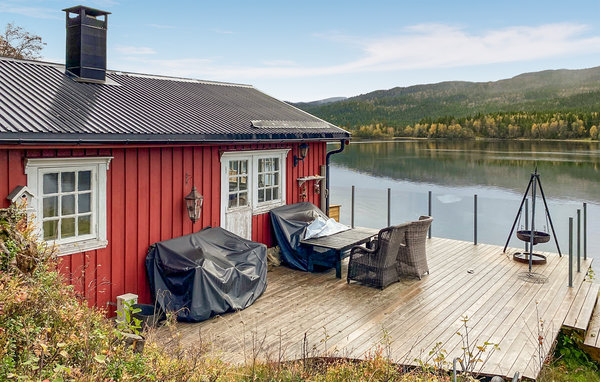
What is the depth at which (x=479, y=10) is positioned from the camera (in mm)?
27047

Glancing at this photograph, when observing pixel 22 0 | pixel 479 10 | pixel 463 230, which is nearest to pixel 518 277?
pixel 463 230

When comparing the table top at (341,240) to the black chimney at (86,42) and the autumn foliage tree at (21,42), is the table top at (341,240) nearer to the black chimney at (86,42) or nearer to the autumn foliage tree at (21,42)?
the black chimney at (86,42)

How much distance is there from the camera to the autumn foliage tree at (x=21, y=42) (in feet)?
66.3

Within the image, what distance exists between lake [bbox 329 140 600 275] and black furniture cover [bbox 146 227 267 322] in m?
4.38

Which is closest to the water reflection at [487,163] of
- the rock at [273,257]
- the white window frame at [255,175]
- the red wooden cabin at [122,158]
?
the white window frame at [255,175]

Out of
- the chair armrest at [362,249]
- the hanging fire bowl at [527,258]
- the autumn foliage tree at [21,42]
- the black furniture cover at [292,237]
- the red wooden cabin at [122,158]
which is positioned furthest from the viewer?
the autumn foliage tree at [21,42]

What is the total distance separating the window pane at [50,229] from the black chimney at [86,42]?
2.48 meters

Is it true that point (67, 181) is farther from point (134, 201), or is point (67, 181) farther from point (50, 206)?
point (134, 201)

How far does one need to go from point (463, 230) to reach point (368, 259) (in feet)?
14.3

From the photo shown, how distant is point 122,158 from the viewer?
526 centimetres

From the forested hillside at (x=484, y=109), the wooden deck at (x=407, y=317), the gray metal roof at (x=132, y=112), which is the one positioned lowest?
the wooden deck at (x=407, y=317)

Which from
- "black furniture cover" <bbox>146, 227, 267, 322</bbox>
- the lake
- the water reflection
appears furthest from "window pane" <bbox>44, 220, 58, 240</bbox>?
the water reflection

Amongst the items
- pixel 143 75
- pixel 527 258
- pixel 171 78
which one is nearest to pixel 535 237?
pixel 527 258

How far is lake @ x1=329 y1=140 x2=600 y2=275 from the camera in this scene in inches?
391
